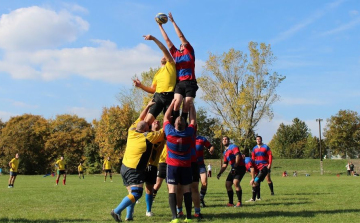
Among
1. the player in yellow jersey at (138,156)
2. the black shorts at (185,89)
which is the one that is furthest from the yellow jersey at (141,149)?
the black shorts at (185,89)

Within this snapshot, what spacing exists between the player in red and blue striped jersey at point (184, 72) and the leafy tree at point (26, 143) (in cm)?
7433

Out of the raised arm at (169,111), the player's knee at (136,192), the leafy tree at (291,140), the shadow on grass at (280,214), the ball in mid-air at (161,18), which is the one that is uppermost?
the leafy tree at (291,140)

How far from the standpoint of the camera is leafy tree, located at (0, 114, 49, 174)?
76.7 metres

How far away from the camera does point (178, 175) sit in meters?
8.13

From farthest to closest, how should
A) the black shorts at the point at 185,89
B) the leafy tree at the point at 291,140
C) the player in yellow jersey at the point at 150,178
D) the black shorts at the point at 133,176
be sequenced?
1. the leafy tree at the point at 291,140
2. the player in yellow jersey at the point at 150,178
3. the black shorts at the point at 185,89
4. the black shorts at the point at 133,176

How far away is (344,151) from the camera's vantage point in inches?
3359

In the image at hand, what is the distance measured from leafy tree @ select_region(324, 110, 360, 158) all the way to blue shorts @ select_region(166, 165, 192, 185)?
82560 mm

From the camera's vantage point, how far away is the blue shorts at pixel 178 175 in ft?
26.5

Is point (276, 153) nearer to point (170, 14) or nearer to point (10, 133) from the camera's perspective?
point (10, 133)

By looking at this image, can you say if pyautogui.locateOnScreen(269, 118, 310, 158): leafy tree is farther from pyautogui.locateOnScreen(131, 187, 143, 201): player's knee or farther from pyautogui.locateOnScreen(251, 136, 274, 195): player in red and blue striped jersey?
pyautogui.locateOnScreen(131, 187, 143, 201): player's knee

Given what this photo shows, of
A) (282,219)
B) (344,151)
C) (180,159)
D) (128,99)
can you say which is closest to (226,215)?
(282,219)

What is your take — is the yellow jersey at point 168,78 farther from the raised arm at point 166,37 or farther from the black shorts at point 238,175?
the black shorts at point 238,175

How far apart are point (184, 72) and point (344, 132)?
82.6 meters

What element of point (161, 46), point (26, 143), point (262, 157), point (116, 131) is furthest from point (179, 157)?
point (26, 143)
